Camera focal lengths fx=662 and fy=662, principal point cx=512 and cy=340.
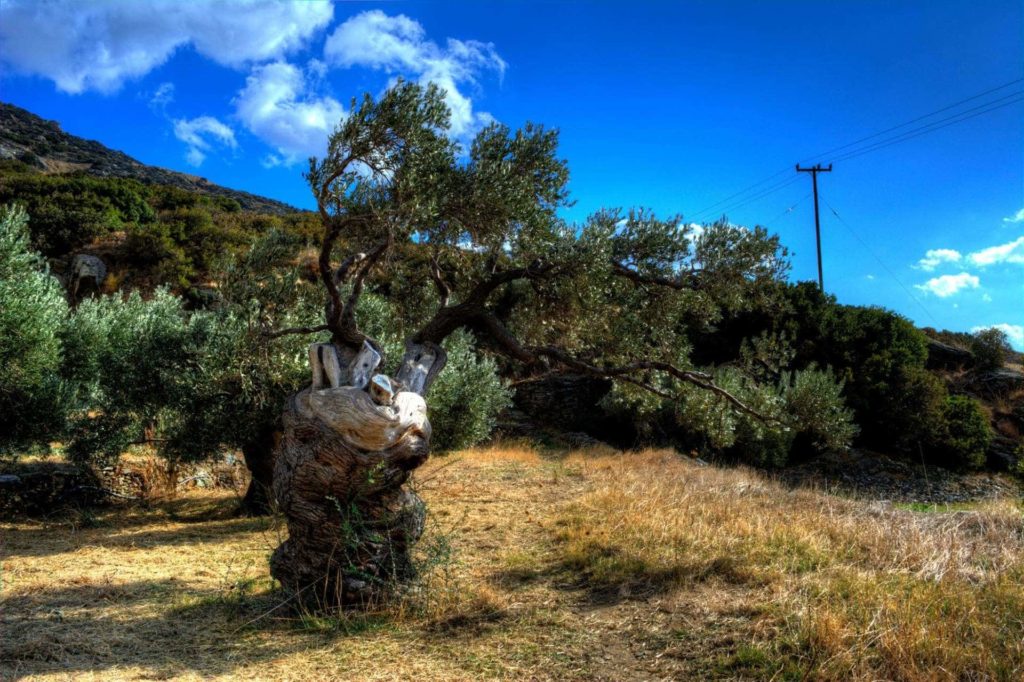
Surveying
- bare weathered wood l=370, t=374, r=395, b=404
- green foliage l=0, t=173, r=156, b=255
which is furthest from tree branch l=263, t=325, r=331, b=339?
green foliage l=0, t=173, r=156, b=255

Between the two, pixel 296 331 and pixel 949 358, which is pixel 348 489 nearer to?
pixel 296 331

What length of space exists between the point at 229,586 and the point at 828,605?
7.04 m

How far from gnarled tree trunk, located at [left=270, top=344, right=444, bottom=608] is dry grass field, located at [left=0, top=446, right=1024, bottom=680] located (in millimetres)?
396

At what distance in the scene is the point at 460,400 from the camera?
614 inches

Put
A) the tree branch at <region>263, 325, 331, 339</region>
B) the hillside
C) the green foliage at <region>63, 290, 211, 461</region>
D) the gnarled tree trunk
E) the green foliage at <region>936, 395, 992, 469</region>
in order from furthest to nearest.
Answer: the hillside, the green foliage at <region>936, 395, 992, 469</region>, the green foliage at <region>63, 290, 211, 461</region>, the tree branch at <region>263, 325, 331, 339</region>, the gnarled tree trunk

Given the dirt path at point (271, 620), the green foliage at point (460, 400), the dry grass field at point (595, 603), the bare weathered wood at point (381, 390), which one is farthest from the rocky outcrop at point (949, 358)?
the bare weathered wood at point (381, 390)

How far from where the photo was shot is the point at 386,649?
6.41 meters

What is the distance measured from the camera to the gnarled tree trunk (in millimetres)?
7332

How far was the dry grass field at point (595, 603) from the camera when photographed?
564 centimetres

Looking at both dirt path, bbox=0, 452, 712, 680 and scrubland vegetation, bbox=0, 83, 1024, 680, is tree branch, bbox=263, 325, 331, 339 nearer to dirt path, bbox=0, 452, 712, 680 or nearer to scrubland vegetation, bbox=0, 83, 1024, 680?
scrubland vegetation, bbox=0, 83, 1024, 680

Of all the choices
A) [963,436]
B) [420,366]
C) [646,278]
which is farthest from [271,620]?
[963,436]

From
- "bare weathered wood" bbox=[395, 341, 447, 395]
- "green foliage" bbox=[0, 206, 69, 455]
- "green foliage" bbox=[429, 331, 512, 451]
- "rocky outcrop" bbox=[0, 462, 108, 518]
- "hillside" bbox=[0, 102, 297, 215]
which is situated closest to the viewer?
"bare weathered wood" bbox=[395, 341, 447, 395]

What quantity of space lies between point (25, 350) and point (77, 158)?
165ft

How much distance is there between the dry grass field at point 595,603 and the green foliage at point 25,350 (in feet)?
6.99
